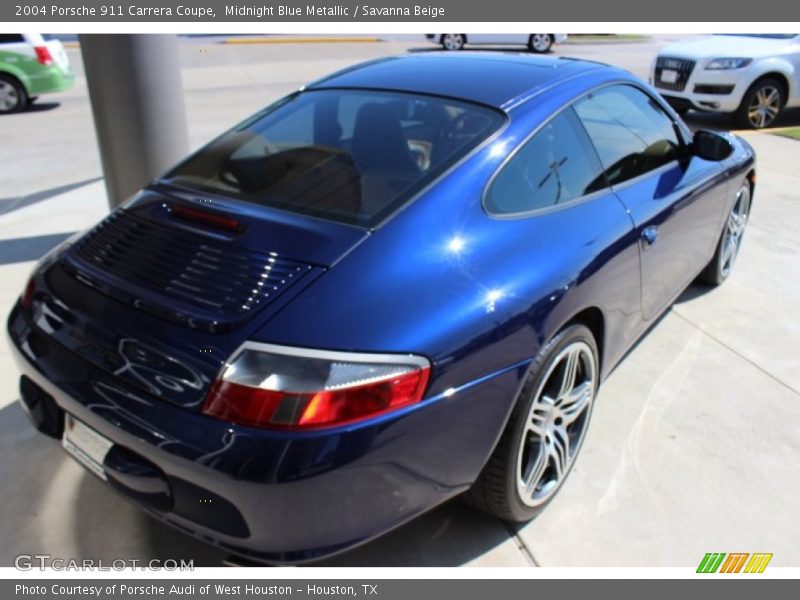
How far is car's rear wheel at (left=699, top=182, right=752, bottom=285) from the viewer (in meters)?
4.18

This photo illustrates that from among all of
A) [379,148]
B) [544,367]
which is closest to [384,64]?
[379,148]

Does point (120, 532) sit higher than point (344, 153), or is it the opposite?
point (344, 153)

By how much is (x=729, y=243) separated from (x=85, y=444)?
389cm

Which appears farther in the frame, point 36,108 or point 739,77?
point 36,108

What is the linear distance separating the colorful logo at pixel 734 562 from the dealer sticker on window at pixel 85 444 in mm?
1970

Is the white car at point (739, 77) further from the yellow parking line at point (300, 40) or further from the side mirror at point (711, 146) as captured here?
the yellow parking line at point (300, 40)

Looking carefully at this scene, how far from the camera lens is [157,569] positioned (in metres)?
2.23

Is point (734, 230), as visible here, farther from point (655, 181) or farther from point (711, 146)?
point (655, 181)

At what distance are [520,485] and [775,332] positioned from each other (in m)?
2.40

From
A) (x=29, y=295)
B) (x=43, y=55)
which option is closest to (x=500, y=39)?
(x=43, y=55)

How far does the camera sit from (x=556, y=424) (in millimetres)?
2496

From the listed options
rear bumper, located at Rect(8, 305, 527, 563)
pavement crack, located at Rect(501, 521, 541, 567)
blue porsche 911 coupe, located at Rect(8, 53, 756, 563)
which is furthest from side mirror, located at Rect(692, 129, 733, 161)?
pavement crack, located at Rect(501, 521, 541, 567)

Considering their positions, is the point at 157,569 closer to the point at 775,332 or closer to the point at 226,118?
the point at 775,332

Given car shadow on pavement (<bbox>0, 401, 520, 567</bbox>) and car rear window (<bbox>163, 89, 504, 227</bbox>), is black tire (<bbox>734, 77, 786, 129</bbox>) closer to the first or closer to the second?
car rear window (<bbox>163, 89, 504, 227</bbox>)
